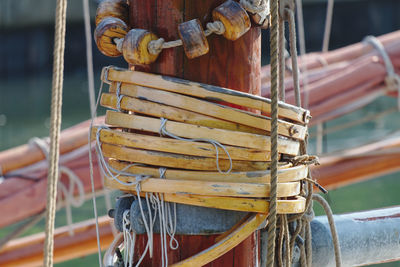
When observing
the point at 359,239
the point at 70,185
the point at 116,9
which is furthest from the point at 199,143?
the point at 70,185

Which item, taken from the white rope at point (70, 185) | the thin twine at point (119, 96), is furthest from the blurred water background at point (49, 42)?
the thin twine at point (119, 96)

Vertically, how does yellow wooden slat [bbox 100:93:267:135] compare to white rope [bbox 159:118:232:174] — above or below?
above

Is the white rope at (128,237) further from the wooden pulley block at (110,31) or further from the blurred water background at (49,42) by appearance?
the blurred water background at (49,42)

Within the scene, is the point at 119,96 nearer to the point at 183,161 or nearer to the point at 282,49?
the point at 183,161

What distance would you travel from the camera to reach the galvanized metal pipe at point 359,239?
98 cm

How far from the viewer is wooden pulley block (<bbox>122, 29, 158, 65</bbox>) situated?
2.68 ft

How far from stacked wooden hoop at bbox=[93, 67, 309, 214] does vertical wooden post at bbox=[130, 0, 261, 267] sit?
0.09ft

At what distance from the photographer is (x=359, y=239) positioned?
0.99 meters

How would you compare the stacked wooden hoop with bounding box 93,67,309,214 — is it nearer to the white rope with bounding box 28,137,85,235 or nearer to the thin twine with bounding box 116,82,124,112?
the thin twine with bounding box 116,82,124,112

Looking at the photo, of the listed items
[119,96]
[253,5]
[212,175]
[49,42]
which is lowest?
[212,175]

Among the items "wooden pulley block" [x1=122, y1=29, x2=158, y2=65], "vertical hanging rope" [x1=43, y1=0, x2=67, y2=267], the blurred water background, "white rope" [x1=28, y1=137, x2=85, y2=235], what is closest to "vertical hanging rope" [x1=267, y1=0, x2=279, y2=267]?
"wooden pulley block" [x1=122, y1=29, x2=158, y2=65]

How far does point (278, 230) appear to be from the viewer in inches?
36.1

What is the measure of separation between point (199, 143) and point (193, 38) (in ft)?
0.43

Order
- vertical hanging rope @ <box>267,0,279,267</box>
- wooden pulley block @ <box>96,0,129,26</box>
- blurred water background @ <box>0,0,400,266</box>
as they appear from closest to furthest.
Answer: vertical hanging rope @ <box>267,0,279,267</box>
wooden pulley block @ <box>96,0,129,26</box>
blurred water background @ <box>0,0,400,266</box>
